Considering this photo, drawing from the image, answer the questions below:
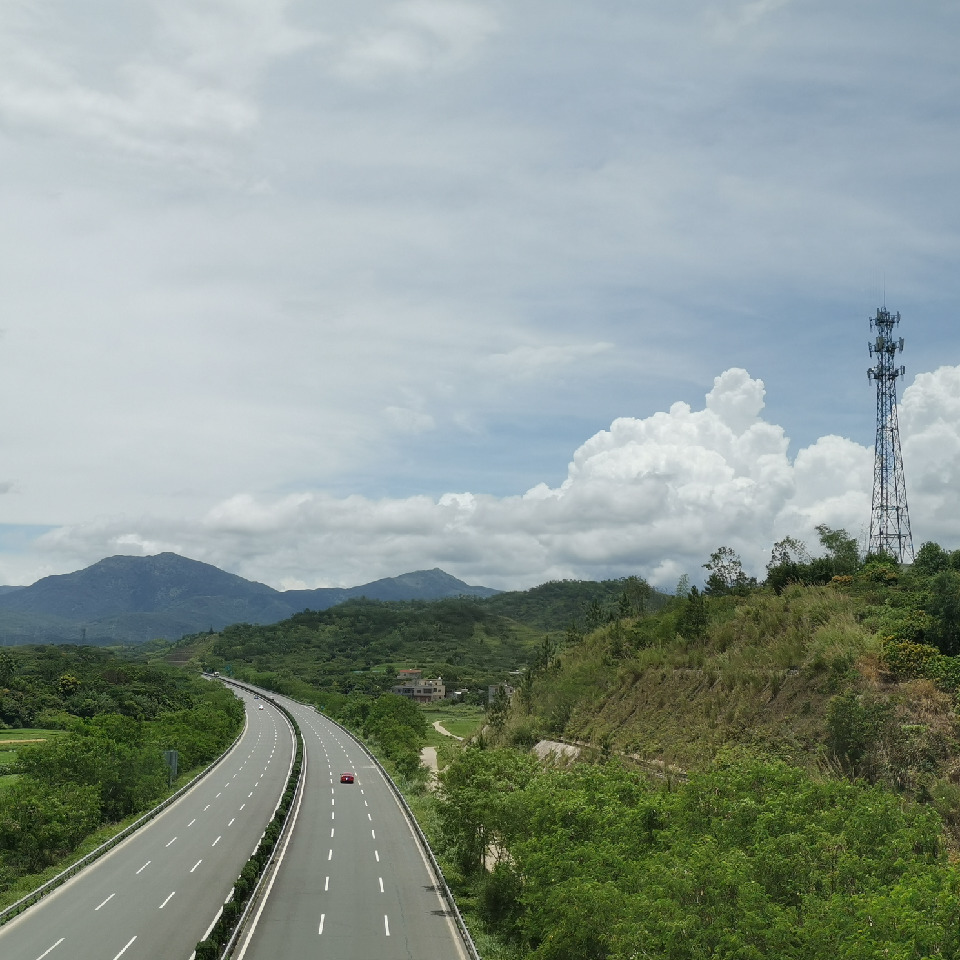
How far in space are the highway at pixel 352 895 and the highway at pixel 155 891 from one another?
2.69 metres

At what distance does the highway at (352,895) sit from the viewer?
3191 cm

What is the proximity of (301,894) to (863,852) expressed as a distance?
26043 millimetres

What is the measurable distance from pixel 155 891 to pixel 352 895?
9060 mm

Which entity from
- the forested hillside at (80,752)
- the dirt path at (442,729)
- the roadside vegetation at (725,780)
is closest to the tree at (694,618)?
the roadside vegetation at (725,780)

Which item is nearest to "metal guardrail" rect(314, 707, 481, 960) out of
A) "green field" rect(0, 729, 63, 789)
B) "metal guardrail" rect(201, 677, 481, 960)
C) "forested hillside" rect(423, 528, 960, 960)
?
"metal guardrail" rect(201, 677, 481, 960)

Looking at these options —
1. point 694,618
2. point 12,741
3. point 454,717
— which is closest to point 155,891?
point 694,618

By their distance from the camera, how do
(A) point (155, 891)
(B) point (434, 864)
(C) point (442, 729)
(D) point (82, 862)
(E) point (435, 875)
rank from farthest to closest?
1. (C) point (442, 729)
2. (B) point (434, 864)
3. (D) point (82, 862)
4. (E) point (435, 875)
5. (A) point (155, 891)

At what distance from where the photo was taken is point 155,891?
39188 millimetres

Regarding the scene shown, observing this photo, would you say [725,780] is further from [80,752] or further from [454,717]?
[454,717]

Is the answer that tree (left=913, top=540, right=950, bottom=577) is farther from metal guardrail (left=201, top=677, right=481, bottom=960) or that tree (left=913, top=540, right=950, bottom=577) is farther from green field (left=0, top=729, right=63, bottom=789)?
green field (left=0, top=729, right=63, bottom=789)

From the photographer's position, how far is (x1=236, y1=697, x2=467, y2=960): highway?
3191 cm

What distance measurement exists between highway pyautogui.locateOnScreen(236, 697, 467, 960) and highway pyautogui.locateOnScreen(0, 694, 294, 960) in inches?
106

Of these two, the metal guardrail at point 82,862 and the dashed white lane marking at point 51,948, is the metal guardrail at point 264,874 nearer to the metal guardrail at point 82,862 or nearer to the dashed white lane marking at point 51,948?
the dashed white lane marking at point 51,948

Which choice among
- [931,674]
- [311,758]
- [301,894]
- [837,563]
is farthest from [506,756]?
[311,758]
